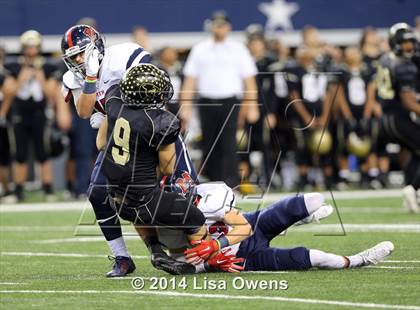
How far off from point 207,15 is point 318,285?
41.3ft

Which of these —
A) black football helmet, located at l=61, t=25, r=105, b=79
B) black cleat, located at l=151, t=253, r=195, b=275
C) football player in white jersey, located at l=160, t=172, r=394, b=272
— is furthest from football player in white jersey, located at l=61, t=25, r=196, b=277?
football player in white jersey, located at l=160, t=172, r=394, b=272

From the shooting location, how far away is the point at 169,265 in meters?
6.39

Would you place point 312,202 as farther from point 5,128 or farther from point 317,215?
point 5,128

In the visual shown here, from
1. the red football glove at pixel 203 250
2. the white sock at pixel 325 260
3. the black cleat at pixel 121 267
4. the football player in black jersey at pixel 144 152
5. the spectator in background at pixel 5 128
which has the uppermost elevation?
the football player in black jersey at pixel 144 152

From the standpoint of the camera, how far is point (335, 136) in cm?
1545

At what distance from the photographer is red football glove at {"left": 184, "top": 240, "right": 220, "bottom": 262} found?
248 inches

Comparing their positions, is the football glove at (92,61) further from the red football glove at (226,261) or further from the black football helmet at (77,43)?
the red football glove at (226,261)

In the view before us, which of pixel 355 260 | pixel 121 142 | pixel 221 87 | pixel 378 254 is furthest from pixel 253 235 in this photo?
pixel 221 87

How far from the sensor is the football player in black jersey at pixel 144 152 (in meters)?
6.21

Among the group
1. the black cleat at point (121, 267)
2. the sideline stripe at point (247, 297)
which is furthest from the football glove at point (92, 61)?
the sideline stripe at point (247, 297)

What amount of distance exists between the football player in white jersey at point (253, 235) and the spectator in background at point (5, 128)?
759 cm

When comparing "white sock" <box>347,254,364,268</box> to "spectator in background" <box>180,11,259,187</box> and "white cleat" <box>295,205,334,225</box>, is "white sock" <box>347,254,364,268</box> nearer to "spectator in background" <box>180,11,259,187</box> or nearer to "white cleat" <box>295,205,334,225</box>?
"white cleat" <box>295,205,334,225</box>

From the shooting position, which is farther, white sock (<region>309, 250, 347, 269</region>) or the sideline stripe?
white sock (<region>309, 250, 347, 269</region>)

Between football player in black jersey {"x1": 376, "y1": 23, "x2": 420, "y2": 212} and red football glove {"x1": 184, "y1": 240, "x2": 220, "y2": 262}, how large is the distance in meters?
5.05
